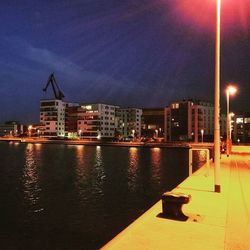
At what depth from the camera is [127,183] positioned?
3550cm

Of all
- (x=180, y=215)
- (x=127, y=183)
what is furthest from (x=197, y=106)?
(x=180, y=215)

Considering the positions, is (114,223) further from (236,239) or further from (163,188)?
(163,188)

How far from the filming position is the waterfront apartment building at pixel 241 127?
169 meters

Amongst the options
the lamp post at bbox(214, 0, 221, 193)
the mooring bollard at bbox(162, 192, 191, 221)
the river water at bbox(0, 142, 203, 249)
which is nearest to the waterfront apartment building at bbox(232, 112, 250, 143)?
the river water at bbox(0, 142, 203, 249)

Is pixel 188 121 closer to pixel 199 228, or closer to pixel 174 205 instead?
pixel 174 205

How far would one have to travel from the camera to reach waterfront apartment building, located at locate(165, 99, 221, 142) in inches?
6462

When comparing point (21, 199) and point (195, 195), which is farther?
point (21, 199)

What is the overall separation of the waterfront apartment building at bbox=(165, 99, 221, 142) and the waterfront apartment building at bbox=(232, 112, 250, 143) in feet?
42.0

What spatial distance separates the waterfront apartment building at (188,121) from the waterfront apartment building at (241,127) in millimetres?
12807

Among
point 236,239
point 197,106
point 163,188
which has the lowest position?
point 163,188

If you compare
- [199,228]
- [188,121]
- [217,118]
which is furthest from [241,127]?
[199,228]

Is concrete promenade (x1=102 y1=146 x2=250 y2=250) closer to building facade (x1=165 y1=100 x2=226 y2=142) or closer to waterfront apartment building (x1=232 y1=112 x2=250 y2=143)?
building facade (x1=165 y1=100 x2=226 y2=142)

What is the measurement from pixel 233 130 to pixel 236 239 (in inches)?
6720

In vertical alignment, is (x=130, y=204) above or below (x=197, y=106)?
below
